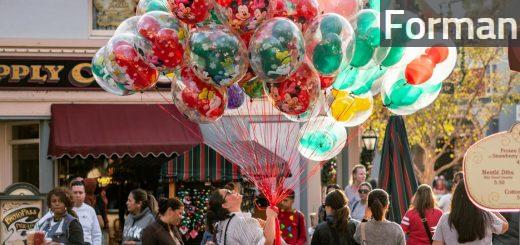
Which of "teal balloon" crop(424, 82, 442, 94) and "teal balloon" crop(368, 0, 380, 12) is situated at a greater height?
"teal balloon" crop(368, 0, 380, 12)

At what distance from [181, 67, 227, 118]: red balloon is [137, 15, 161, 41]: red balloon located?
458 mm

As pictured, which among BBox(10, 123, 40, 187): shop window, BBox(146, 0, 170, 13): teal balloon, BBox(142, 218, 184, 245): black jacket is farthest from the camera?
BBox(10, 123, 40, 187): shop window

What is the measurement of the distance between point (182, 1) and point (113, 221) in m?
8.95

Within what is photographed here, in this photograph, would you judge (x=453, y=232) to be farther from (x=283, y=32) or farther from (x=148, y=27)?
(x=148, y=27)

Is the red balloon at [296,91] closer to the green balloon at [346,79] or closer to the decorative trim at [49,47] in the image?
the green balloon at [346,79]

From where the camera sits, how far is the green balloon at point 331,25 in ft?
26.9

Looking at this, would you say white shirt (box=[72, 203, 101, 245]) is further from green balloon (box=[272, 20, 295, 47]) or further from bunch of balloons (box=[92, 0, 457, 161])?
green balloon (box=[272, 20, 295, 47])

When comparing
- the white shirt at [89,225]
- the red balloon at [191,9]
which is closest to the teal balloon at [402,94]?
the red balloon at [191,9]

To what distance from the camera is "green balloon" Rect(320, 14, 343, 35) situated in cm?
820

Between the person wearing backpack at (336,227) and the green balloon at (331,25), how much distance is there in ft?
6.18

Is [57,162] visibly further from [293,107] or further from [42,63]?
[293,107]

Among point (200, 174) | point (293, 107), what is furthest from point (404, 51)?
point (200, 174)

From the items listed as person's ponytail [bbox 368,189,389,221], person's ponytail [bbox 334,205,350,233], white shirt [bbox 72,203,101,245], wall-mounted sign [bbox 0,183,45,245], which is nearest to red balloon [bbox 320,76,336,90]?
person's ponytail [bbox 368,189,389,221]

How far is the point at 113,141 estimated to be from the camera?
1537cm
